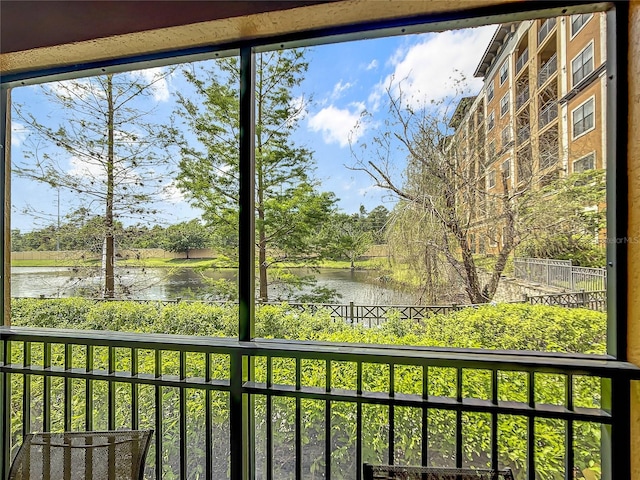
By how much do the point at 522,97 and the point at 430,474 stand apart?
4.77 ft

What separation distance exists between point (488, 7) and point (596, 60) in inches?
18.4

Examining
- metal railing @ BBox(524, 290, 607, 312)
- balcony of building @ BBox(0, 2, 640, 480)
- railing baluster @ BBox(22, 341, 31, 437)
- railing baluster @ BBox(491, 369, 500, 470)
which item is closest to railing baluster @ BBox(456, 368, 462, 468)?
balcony of building @ BBox(0, 2, 640, 480)

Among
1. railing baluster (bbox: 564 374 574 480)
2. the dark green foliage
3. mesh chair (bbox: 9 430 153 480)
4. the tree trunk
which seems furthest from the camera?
the tree trunk

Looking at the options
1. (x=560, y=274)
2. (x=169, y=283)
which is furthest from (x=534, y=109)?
(x=169, y=283)

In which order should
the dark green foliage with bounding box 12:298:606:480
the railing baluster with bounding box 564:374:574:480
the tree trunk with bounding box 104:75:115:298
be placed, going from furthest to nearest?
the tree trunk with bounding box 104:75:115:298
the dark green foliage with bounding box 12:298:606:480
the railing baluster with bounding box 564:374:574:480

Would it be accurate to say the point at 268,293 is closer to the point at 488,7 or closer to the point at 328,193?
the point at 328,193

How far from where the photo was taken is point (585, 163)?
3.97ft

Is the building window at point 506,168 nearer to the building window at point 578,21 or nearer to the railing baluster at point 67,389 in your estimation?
the building window at point 578,21

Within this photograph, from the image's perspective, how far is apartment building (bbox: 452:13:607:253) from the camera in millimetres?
1200

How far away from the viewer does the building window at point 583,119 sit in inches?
47.2

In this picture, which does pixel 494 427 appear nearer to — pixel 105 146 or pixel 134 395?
pixel 134 395

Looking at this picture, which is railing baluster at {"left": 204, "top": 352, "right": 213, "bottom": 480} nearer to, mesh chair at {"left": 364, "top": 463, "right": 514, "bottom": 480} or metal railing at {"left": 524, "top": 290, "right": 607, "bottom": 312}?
mesh chair at {"left": 364, "top": 463, "right": 514, "bottom": 480}

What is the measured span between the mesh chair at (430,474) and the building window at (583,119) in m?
1.25

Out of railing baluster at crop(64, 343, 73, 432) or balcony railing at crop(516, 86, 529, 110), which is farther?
railing baluster at crop(64, 343, 73, 432)
